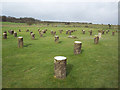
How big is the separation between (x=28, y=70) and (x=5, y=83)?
1.50 metres

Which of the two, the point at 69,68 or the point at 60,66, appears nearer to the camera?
the point at 60,66

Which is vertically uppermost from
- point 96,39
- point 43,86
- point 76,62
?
point 96,39

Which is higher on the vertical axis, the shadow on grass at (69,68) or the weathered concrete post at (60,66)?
the weathered concrete post at (60,66)

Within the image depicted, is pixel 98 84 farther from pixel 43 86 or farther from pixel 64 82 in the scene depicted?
pixel 43 86

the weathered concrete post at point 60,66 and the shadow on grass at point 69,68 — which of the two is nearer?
the weathered concrete post at point 60,66

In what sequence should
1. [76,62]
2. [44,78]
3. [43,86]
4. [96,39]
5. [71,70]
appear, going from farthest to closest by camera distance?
[96,39] < [76,62] < [71,70] < [44,78] < [43,86]

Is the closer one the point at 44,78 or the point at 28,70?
the point at 44,78

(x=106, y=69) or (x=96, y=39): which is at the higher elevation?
(x=96, y=39)

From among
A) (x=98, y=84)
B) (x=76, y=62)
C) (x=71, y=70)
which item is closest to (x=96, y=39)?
(x=76, y=62)

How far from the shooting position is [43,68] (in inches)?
264

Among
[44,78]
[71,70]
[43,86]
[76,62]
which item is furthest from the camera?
[76,62]

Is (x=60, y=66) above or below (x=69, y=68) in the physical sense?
above

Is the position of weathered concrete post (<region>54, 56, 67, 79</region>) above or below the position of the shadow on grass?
above

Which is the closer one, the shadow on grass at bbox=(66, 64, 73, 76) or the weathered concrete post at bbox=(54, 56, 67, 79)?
the weathered concrete post at bbox=(54, 56, 67, 79)
